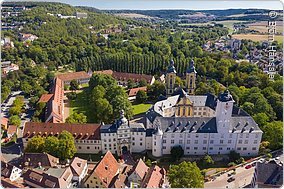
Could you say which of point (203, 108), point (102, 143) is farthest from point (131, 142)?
point (203, 108)

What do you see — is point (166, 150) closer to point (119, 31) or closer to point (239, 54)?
point (239, 54)

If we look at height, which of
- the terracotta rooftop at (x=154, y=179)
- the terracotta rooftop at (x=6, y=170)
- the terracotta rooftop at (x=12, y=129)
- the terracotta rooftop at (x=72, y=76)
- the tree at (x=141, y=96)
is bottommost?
the terracotta rooftop at (x=154, y=179)

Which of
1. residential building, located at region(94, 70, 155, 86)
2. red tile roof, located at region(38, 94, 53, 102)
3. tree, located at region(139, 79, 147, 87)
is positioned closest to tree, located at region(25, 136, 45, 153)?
red tile roof, located at region(38, 94, 53, 102)

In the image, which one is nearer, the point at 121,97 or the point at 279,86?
the point at 121,97

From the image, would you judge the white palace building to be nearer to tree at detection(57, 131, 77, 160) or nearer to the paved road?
tree at detection(57, 131, 77, 160)

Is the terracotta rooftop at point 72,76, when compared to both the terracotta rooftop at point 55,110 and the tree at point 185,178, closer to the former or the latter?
the terracotta rooftop at point 55,110

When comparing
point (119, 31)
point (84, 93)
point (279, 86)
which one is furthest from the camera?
point (119, 31)

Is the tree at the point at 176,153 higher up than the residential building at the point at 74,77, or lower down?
lower down

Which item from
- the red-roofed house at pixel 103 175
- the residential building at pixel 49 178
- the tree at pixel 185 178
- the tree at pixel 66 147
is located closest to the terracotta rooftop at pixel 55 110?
the tree at pixel 66 147
